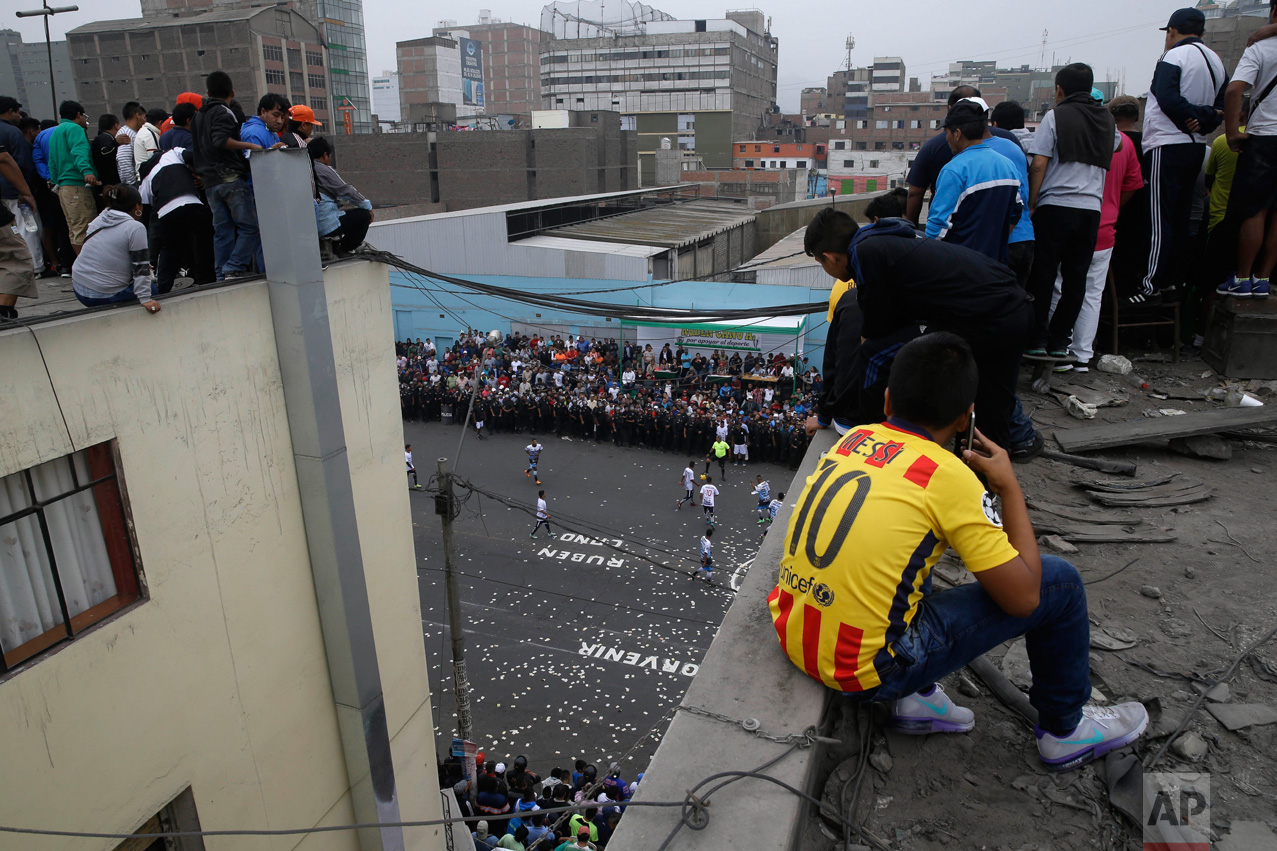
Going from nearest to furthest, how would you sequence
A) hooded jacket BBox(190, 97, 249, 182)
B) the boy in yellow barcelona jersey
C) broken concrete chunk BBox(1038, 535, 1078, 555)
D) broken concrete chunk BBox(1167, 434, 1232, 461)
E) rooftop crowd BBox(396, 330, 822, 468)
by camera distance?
the boy in yellow barcelona jersey
broken concrete chunk BBox(1038, 535, 1078, 555)
broken concrete chunk BBox(1167, 434, 1232, 461)
hooded jacket BBox(190, 97, 249, 182)
rooftop crowd BBox(396, 330, 822, 468)

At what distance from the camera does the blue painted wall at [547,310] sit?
976 inches

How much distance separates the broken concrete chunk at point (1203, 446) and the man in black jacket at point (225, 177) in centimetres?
711

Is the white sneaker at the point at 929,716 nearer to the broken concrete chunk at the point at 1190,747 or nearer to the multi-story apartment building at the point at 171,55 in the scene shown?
the broken concrete chunk at the point at 1190,747

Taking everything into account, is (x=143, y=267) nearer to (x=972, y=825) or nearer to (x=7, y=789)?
(x=7, y=789)

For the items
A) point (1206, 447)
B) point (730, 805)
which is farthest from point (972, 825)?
point (1206, 447)

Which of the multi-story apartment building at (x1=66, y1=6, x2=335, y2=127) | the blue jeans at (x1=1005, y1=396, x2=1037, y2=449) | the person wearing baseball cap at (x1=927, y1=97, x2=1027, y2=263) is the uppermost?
the multi-story apartment building at (x1=66, y1=6, x2=335, y2=127)

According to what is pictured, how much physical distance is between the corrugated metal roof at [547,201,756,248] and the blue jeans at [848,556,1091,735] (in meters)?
27.1

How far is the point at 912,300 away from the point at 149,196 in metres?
7.23

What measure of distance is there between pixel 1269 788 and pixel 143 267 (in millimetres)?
A: 6554

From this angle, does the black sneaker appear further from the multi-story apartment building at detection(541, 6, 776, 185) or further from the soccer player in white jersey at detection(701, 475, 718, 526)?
the multi-story apartment building at detection(541, 6, 776, 185)

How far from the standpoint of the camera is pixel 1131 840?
2.37 meters

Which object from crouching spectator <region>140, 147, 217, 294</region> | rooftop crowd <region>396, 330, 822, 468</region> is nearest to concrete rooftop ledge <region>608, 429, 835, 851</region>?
crouching spectator <region>140, 147, 217, 294</region>

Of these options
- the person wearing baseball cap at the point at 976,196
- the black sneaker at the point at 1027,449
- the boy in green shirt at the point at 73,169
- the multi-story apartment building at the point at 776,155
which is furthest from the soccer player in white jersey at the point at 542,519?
the multi-story apartment building at the point at 776,155

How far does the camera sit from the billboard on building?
341ft
